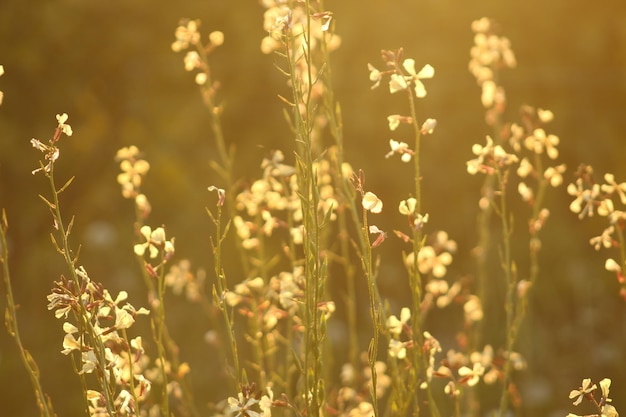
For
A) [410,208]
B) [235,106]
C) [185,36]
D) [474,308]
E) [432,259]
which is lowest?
[474,308]

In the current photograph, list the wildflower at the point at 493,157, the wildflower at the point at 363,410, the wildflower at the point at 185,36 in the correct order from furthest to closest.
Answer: the wildflower at the point at 185,36, the wildflower at the point at 363,410, the wildflower at the point at 493,157

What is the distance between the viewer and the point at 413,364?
1735mm

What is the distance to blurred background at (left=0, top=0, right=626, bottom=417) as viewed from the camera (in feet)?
13.9

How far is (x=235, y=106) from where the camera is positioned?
436 cm

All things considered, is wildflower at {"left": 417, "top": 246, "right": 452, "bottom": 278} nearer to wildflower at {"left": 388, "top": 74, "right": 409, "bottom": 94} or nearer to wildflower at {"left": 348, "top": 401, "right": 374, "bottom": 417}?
wildflower at {"left": 348, "top": 401, "right": 374, "bottom": 417}

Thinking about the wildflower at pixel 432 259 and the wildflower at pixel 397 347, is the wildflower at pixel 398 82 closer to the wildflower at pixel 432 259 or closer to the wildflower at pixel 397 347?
the wildflower at pixel 397 347

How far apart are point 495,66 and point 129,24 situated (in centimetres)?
245

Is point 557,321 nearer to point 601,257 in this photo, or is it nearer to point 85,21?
point 601,257

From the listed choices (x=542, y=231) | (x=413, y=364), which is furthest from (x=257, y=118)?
(x=413, y=364)

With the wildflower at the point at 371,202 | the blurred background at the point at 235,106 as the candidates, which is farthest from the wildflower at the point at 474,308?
the blurred background at the point at 235,106

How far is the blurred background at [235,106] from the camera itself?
13.9 ft

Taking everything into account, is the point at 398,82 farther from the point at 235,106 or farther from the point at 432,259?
the point at 235,106

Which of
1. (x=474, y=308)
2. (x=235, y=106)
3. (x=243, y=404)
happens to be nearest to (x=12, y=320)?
(x=243, y=404)

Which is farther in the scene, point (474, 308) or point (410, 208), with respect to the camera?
point (474, 308)
